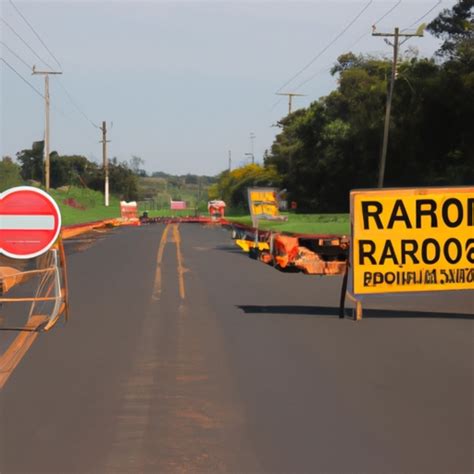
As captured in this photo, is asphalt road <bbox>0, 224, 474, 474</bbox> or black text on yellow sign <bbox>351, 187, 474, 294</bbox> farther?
black text on yellow sign <bbox>351, 187, 474, 294</bbox>

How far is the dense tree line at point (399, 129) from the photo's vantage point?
55.8 meters

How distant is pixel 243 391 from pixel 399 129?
56.4 m

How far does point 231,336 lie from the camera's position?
11.7 meters

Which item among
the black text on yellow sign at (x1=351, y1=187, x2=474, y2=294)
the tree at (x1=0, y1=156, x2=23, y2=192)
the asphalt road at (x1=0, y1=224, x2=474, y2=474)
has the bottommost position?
the asphalt road at (x1=0, y1=224, x2=474, y2=474)

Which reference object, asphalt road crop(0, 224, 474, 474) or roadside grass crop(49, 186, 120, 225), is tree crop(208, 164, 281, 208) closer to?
roadside grass crop(49, 186, 120, 225)

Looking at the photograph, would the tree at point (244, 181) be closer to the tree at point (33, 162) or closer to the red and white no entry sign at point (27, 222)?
the tree at point (33, 162)

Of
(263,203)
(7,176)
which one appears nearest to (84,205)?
(7,176)

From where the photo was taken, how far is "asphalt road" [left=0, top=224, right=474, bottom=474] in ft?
20.5

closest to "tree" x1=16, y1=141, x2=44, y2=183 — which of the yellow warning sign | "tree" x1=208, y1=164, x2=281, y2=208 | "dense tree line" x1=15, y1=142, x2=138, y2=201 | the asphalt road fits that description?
"dense tree line" x1=15, y1=142, x2=138, y2=201

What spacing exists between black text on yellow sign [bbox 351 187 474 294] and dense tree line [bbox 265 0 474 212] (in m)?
40.9

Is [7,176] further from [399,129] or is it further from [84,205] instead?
[84,205]

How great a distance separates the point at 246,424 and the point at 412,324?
20.7 ft

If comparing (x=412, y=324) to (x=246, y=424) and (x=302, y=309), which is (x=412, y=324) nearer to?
(x=302, y=309)

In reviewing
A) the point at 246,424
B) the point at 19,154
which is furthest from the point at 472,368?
the point at 19,154
